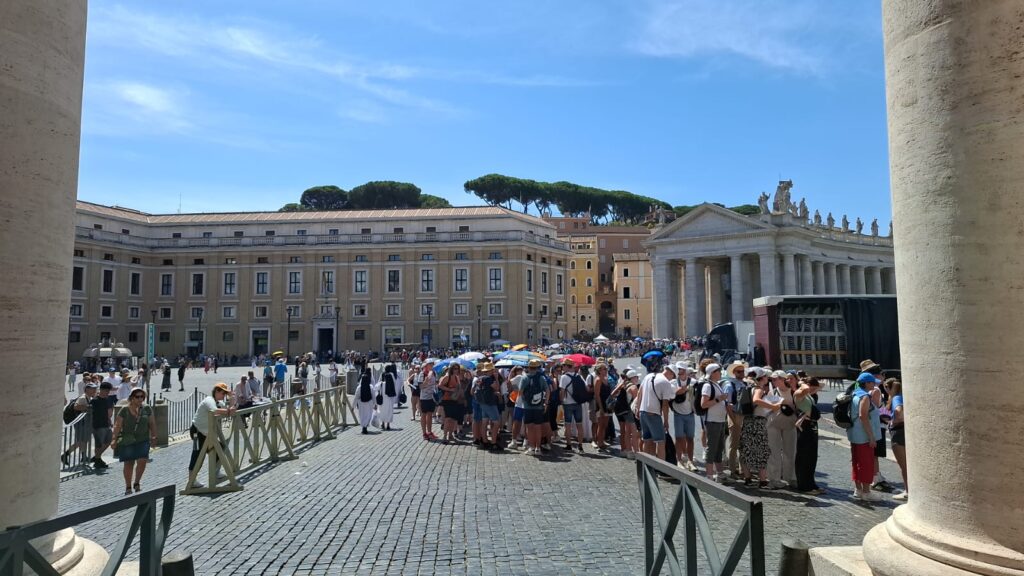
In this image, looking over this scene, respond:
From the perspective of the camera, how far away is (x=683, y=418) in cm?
953

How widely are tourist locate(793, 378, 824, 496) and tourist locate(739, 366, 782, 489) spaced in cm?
31

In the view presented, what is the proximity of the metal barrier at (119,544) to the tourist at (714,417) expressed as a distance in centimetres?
683

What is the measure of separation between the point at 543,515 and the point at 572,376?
451 cm

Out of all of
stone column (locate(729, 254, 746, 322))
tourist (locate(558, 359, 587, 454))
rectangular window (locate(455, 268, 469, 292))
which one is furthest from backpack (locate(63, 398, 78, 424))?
stone column (locate(729, 254, 746, 322))

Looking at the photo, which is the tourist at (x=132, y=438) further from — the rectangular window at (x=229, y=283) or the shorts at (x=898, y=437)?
the rectangular window at (x=229, y=283)

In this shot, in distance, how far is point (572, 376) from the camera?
456 inches

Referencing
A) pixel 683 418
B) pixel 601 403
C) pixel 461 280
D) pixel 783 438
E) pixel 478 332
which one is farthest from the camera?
pixel 461 280

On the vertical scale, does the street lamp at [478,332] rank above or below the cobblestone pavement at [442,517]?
above

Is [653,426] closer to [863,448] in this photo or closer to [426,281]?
[863,448]

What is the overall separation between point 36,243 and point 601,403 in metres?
9.56

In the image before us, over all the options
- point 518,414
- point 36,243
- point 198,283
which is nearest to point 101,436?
point 518,414

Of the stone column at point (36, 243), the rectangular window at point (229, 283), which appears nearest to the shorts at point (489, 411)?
the stone column at point (36, 243)

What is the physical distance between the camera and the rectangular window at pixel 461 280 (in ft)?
200

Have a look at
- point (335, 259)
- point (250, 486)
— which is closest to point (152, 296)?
point (335, 259)
